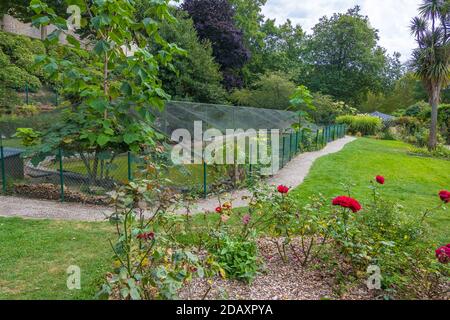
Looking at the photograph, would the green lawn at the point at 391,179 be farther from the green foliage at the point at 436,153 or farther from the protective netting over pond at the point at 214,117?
the protective netting over pond at the point at 214,117

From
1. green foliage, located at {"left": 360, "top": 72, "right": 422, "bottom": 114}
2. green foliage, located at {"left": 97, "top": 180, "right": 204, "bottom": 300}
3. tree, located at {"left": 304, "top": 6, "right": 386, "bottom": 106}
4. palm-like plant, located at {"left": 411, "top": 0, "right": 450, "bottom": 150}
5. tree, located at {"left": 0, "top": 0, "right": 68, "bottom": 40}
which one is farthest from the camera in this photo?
green foliage, located at {"left": 360, "top": 72, "right": 422, "bottom": 114}

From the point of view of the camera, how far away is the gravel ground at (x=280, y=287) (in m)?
2.92

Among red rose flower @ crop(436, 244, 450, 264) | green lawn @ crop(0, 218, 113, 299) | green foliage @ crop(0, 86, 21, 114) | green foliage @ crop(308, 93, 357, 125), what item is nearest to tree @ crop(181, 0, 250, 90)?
green foliage @ crop(308, 93, 357, 125)

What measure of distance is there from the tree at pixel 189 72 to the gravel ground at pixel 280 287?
16.5 meters

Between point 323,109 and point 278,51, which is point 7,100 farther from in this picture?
point 278,51

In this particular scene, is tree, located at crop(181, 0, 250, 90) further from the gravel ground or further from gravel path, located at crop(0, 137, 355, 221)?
the gravel ground

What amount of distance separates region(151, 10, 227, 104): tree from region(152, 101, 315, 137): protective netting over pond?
5.74 m

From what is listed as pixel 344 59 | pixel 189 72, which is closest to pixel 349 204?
pixel 189 72

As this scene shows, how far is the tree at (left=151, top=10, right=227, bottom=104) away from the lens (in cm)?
1929

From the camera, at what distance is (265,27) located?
119 feet

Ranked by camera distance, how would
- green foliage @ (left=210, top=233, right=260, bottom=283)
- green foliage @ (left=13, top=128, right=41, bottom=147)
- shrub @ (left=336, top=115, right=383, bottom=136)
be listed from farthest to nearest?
shrub @ (left=336, top=115, right=383, bottom=136)
green foliage @ (left=13, top=128, right=41, bottom=147)
green foliage @ (left=210, top=233, right=260, bottom=283)

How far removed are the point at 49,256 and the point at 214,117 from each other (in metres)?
7.17

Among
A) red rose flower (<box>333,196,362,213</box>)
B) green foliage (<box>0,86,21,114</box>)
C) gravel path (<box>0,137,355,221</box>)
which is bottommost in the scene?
gravel path (<box>0,137,355,221</box>)
